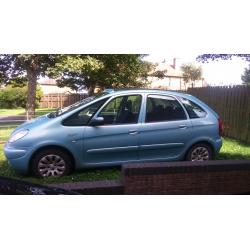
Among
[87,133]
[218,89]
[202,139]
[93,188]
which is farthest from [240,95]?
[93,188]

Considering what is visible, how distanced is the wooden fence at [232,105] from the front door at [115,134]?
0.90m

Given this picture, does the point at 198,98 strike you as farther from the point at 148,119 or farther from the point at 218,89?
the point at 148,119

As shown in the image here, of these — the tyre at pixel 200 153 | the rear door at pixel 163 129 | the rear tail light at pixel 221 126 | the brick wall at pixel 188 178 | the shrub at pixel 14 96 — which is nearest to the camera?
the brick wall at pixel 188 178

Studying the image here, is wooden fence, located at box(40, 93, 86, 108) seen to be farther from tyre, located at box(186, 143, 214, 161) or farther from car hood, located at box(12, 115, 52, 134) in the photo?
tyre, located at box(186, 143, 214, 161)

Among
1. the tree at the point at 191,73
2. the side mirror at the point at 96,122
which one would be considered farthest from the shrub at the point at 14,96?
the tree at the point at 191,73

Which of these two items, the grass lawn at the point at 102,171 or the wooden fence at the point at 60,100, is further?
the wooden fence at the point at 60,100

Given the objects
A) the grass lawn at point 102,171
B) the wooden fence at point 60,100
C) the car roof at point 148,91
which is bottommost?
the grass lawn at point 102,171

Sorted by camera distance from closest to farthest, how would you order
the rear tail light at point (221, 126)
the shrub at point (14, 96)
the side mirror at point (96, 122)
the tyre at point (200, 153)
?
1. the shrub at point (14, 96)
2. the side mirror at point (96, 122)
3. the tyre at point (200, 153)
4. the rear tail light at point (221, 126)

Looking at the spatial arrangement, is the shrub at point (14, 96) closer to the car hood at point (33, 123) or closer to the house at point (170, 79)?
the car hood at point (33, 123)

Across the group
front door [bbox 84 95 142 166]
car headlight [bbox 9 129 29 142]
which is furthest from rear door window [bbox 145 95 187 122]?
car headlight [bbox 9 129 29 142]

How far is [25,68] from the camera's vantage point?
13.6 ft

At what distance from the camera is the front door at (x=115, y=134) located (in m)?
4.32

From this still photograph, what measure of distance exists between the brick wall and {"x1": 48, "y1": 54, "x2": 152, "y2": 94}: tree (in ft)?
3.79

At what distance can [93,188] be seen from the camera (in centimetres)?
373
